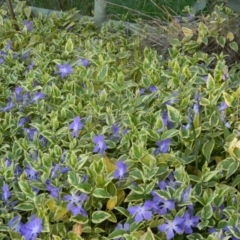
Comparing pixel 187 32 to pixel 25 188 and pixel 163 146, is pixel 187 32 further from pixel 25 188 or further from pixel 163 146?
pixel 25 188

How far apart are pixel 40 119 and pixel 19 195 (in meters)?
0.50

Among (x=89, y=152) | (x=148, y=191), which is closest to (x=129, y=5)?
(x=89, y=152)

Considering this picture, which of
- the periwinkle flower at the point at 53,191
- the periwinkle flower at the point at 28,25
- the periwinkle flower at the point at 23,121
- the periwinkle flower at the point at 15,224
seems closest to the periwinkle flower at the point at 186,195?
the periwinkle flower at the point at 53,191

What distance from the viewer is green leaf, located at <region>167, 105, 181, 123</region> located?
1.87 m

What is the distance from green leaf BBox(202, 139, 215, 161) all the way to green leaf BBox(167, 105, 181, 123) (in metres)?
0.14

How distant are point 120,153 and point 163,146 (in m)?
0.15

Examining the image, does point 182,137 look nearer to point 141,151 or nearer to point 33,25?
point 141,151

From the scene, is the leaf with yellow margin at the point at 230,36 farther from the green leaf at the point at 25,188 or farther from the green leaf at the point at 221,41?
the green leaf at the point at 25,188

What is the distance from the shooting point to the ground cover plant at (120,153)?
158cm

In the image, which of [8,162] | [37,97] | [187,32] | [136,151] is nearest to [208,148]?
[136,151]

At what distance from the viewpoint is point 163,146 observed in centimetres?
178

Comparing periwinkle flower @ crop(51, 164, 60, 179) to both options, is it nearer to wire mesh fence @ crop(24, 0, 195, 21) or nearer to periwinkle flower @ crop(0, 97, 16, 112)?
periwinkle flower @ crop(0, 97, 16, 112)

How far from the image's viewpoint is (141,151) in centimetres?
168

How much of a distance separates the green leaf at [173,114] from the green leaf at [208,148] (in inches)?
5.6
